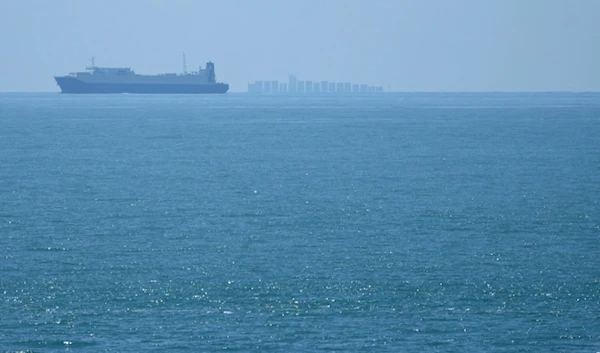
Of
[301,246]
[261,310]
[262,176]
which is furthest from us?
[262,176]

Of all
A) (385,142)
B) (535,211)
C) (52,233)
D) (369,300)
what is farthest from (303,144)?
(369,300)

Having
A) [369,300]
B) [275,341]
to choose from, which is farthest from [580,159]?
[275,341]

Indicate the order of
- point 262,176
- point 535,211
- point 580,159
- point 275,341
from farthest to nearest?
point 580,159 → point 262,176 → point 535,211 → point 275,341

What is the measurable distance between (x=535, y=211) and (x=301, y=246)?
10831 mm

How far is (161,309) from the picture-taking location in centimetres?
2383

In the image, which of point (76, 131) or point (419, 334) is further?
point (76, 131)

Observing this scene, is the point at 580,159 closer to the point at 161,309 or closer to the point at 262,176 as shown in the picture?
the point at 262,176

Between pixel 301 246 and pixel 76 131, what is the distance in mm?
69414

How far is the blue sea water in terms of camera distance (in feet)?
72.2

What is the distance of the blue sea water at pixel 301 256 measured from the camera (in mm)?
22016

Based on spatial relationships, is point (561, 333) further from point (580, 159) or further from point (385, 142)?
point (385, 142)

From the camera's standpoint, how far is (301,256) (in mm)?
29688

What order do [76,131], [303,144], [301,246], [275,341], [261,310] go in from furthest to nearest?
[76,131] < [303,144] < [301,246] < [261,310] < [275,341]

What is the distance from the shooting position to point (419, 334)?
21891 mm
